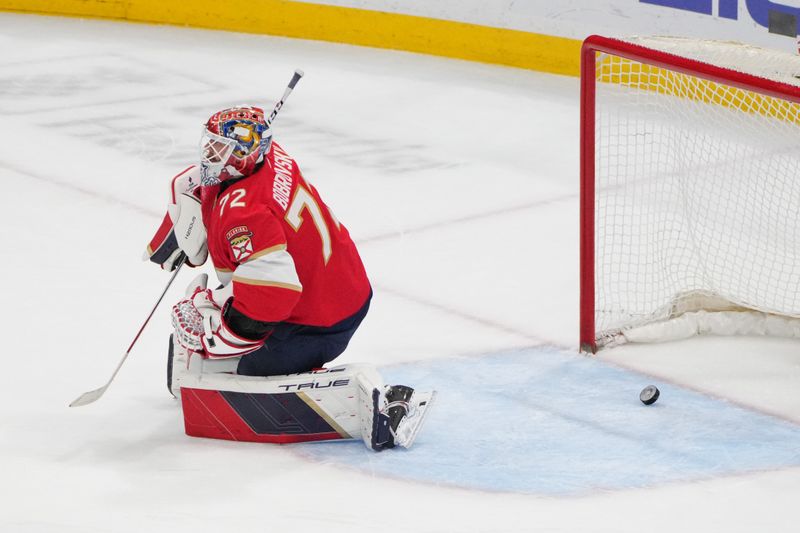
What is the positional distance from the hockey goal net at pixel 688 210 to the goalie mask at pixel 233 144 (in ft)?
3.57

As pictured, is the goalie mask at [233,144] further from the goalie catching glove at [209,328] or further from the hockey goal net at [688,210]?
the hockey goal net at [688,210]

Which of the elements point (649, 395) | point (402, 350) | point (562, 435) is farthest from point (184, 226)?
point (649, 395)

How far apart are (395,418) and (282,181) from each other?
60 centimetres

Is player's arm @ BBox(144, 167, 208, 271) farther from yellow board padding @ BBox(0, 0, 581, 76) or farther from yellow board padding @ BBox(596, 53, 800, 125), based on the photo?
yellow board padding @ BBox(0, 0, 581, 76)

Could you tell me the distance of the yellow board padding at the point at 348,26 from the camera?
23.0 ft

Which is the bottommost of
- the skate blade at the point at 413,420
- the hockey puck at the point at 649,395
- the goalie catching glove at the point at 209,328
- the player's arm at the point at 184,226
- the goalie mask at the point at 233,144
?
the hockey puck at the point at 649,395

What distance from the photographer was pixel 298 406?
329cm

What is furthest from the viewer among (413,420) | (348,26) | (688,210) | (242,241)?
(348,26)

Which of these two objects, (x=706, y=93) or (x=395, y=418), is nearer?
(x=395, y=418)

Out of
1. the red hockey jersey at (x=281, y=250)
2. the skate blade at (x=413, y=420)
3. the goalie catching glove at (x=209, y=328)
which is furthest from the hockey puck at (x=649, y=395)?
the goalie catching glove at (x=209, y=328)

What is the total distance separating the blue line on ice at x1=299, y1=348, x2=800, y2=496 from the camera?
321 centimetres

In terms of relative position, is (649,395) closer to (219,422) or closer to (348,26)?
(219,422)

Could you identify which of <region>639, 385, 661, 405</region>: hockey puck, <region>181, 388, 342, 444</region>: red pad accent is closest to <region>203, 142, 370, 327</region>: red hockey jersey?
<region>181, 388, 342, 444</region>: red pad accent

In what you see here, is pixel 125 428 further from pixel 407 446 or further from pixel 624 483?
pixel 624 483
